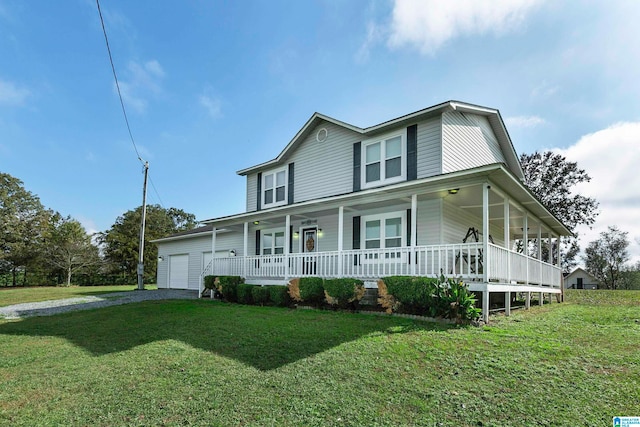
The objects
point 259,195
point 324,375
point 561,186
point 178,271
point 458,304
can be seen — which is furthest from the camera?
point 561,186

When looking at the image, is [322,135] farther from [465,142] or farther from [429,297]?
[429,297]

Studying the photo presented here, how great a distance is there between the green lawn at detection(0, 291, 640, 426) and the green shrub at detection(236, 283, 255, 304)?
191 inches

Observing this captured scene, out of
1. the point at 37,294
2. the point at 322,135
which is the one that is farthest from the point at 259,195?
the point at 37,294

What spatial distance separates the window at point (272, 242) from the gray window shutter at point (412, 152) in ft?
20.9

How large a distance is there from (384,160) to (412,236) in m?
3.72

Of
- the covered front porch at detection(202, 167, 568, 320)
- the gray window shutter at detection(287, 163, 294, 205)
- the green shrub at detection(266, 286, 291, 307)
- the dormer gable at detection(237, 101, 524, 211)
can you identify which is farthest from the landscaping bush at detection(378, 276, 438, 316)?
the gray window shutter at detection(287, 163, 294, 205)

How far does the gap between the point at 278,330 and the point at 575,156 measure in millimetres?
28333

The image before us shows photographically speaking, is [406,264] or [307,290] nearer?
[406,264]

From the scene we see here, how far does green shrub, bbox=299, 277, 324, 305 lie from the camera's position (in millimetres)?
10383

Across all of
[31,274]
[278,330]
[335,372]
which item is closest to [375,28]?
[278,330]

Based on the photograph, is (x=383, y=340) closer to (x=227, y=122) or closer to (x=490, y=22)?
(x=490, y=22)

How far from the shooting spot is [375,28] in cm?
1334

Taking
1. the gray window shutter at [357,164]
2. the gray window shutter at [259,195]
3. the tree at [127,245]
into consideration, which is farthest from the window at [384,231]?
the tree at [127,245]

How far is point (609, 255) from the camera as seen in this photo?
40031 mm
